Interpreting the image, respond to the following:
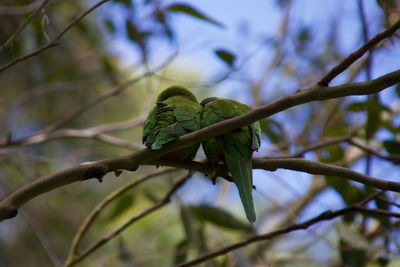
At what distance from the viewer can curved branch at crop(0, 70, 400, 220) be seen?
1.48 meters

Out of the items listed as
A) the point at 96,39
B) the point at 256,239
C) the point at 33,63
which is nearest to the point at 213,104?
the point at 256,239

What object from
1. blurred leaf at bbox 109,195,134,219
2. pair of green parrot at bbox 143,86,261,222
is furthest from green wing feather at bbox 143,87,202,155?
blurred leaf at bbox 109,195,134,219

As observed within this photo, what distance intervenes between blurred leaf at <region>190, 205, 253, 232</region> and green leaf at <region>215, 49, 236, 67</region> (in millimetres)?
1069

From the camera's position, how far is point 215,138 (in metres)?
2.29

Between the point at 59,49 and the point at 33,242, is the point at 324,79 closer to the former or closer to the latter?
the point at 59,49

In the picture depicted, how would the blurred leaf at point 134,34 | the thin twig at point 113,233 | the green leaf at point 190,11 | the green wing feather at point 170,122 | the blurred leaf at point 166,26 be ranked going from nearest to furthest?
the green wing feather at point 170,122 < the thin twig at point 113,233 < the green leaf at point 190,11 < the blurred leaf at point 134,34 < the blurred leaf at point 166,26

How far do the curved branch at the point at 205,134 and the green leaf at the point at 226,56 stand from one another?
123cm

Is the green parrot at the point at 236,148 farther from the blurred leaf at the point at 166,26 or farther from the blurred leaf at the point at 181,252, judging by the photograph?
the blurred leaf at the point at 166,26

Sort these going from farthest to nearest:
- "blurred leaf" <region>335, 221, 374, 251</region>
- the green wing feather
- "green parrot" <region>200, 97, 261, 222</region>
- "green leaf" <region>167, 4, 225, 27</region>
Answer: "green leaf" <region>167, 4, 225, 27</region>, "blurred leaf" <region>335, 221, 374, 251</region>, "green parrot" <region>200, 97, 261, 222</region>, the green wing feather

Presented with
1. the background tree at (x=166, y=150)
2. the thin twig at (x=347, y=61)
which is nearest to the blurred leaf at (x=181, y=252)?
the background tree at (x=166, y=150)

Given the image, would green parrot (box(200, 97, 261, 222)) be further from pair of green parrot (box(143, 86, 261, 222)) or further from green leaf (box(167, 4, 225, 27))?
green leaf (box(167, 4, 225, 27))

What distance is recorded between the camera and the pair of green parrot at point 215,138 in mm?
1983

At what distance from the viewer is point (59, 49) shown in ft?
16.7

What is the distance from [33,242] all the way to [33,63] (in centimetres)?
227
